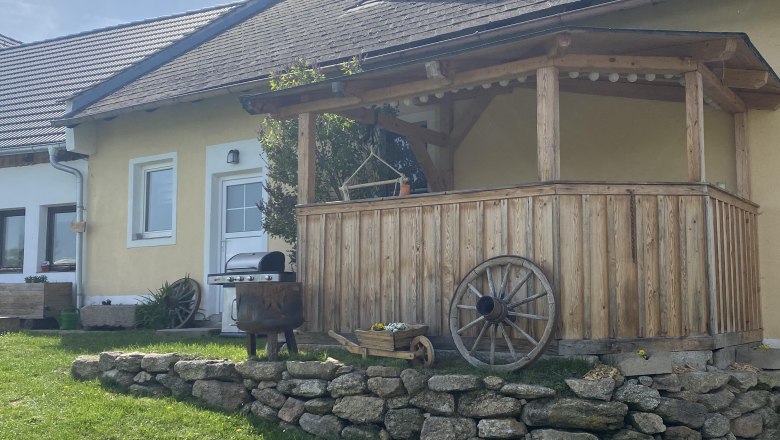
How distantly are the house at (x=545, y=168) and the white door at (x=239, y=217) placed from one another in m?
0.09

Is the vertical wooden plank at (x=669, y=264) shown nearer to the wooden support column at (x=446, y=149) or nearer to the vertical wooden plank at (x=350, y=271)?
the vertical wooden plank at (x=350, y=271)

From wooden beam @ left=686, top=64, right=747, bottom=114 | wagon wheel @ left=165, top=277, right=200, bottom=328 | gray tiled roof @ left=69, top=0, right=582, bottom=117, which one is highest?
gray tiled roof @ left=69, top=0, right=582, bottom=117

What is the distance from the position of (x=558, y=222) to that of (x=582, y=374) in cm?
118

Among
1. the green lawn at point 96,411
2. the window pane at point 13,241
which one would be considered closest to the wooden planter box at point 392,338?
the green lawn at point 96,411

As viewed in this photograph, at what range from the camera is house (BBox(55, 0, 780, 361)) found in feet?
21.3

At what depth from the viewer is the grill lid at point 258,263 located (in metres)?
9.23

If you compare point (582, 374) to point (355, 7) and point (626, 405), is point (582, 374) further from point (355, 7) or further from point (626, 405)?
point (355, 7)

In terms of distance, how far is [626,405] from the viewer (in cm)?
588

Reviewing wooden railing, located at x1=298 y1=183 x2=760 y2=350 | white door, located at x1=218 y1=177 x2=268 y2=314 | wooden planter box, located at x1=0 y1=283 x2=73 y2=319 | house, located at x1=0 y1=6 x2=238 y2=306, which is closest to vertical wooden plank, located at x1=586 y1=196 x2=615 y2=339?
wooden railing, located at x1=298 y1=183 x2=760 y2=350

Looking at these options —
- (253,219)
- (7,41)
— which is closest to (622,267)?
(253,219)

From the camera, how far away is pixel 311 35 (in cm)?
1230

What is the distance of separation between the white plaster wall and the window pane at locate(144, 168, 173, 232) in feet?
5.03

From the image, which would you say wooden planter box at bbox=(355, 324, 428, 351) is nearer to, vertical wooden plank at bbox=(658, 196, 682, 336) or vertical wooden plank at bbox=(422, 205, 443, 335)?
vertical wooden plank at bbox=(422, 205, 443, 335)

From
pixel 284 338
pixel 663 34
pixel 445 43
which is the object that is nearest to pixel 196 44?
pixel 445 43
